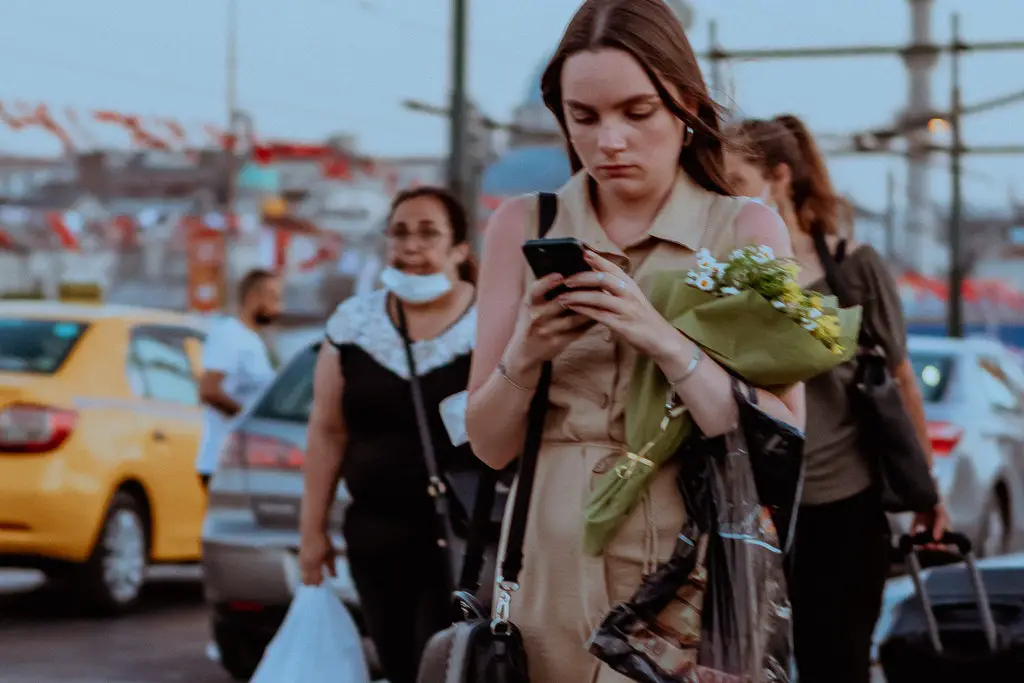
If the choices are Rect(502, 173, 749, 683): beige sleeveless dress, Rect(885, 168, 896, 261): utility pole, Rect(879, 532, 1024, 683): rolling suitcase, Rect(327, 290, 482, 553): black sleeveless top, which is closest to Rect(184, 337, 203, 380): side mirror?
Rect(327, 290, 482, 553): black sleeveless top

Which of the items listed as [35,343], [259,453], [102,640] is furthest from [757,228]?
[35,343]

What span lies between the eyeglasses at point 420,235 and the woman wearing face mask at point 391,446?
0.03 m

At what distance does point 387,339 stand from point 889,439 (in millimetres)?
1349

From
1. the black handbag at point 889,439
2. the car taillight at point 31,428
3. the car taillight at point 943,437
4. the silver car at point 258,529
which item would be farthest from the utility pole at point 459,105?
the black handbag at point 889,439

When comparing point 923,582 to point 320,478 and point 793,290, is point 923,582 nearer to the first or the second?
point 320,478

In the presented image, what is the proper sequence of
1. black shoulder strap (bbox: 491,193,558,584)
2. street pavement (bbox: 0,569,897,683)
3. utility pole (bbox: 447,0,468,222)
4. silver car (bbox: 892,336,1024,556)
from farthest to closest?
utility pole (bbox: 447,0,468,222) < silver car (bbox: 892,336,1024,556) < street pavement (bbox: 0,569,897,683) < black shoulder strap (bbox: 491,193,558,584)

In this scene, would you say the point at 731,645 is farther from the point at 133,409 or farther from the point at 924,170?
the point at 924,170

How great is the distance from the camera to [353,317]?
4.95m

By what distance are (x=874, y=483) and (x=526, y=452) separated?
6.38 feet

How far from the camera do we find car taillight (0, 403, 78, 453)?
9.10 m

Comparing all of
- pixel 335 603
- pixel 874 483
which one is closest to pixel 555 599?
pixel 874 483

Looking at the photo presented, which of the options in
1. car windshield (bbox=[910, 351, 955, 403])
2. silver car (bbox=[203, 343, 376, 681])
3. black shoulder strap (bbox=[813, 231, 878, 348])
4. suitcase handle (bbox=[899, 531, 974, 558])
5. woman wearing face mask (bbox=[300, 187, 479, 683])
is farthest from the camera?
car windshield (bbox=[910, 351, 955, 403])

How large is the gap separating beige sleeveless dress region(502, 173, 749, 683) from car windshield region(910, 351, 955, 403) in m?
8.22

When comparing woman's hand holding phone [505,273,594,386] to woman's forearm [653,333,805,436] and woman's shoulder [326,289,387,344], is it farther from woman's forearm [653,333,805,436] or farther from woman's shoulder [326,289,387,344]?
woman's shoulder [326,289,387,344]
